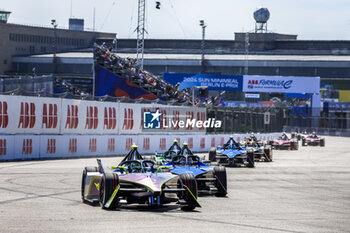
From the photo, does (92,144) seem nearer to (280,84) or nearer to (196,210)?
(196,210)

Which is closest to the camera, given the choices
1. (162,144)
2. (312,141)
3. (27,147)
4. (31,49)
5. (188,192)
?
(188,192)

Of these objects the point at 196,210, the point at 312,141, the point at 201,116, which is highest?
the point at 201,116

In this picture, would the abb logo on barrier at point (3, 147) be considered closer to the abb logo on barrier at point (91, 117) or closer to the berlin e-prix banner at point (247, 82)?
the abb logo on barrier at point (91, 117)

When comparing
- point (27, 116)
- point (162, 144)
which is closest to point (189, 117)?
point (162, 144)

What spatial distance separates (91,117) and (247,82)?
2944 cm

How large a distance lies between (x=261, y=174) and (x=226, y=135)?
19.7m

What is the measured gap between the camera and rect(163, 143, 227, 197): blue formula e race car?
15836 mm

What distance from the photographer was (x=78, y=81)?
69500 mm

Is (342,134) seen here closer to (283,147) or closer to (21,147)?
(283,147)

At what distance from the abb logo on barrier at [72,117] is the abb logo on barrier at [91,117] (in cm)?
84

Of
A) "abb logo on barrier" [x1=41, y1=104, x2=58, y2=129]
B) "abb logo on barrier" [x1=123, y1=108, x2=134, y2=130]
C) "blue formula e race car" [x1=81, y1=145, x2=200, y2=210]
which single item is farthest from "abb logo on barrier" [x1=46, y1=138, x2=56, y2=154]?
"blue formula e race car" [x1=81, y1=145, x2=200, y2=210]

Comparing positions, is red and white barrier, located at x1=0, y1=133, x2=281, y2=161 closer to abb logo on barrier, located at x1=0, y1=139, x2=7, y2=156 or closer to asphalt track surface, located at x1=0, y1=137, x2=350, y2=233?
abb logo on barrier, located at x1=0, y1=139, x2=7, y2=156

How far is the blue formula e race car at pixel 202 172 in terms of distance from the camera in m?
15.8

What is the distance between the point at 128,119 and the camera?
111ft
